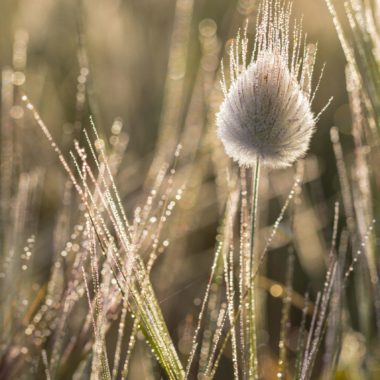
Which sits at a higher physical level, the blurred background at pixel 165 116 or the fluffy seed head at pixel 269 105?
the blurred background at pixel 165 116

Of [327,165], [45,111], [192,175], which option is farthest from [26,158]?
[327,165]

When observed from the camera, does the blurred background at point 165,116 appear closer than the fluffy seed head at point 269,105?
No

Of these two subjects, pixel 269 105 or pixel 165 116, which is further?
pixel 165 116

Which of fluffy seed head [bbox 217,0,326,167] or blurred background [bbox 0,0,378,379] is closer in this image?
fluffy seed head [bbox 217,0,326,167]

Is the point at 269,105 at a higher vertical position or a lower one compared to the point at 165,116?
lower

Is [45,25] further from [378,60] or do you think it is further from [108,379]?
[108,379]
